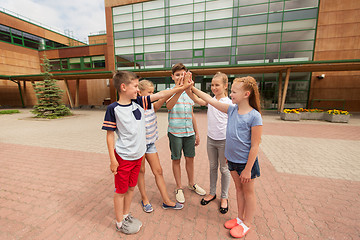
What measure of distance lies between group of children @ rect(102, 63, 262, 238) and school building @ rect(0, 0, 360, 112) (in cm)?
1172

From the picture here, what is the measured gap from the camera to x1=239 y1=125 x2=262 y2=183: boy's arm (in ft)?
5.26

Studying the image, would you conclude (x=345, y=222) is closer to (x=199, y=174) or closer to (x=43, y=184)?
(x=199, y=174)

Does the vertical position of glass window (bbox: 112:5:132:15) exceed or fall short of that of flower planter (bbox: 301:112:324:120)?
it exceeds it

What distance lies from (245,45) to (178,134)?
16527 millimetres

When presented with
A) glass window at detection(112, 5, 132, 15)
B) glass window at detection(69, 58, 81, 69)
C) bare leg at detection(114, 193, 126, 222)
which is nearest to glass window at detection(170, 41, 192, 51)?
glass window at detection(112, 5, 132, 15)

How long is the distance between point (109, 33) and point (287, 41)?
19.0m

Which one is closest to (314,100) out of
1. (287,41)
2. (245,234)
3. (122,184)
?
(287,41)

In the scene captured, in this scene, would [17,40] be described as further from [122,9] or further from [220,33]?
[220,33]

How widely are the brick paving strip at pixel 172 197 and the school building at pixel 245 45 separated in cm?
1106

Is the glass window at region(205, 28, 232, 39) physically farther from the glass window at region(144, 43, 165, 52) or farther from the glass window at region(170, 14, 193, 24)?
the glass window at region(144, 43, 165, 52)

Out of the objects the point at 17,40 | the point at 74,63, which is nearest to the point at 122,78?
the point at 74,63

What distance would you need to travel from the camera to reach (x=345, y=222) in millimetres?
2078

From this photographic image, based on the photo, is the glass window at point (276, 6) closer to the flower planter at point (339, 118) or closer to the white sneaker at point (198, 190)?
the flower planter at point (339, 118)

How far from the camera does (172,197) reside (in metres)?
2.64
